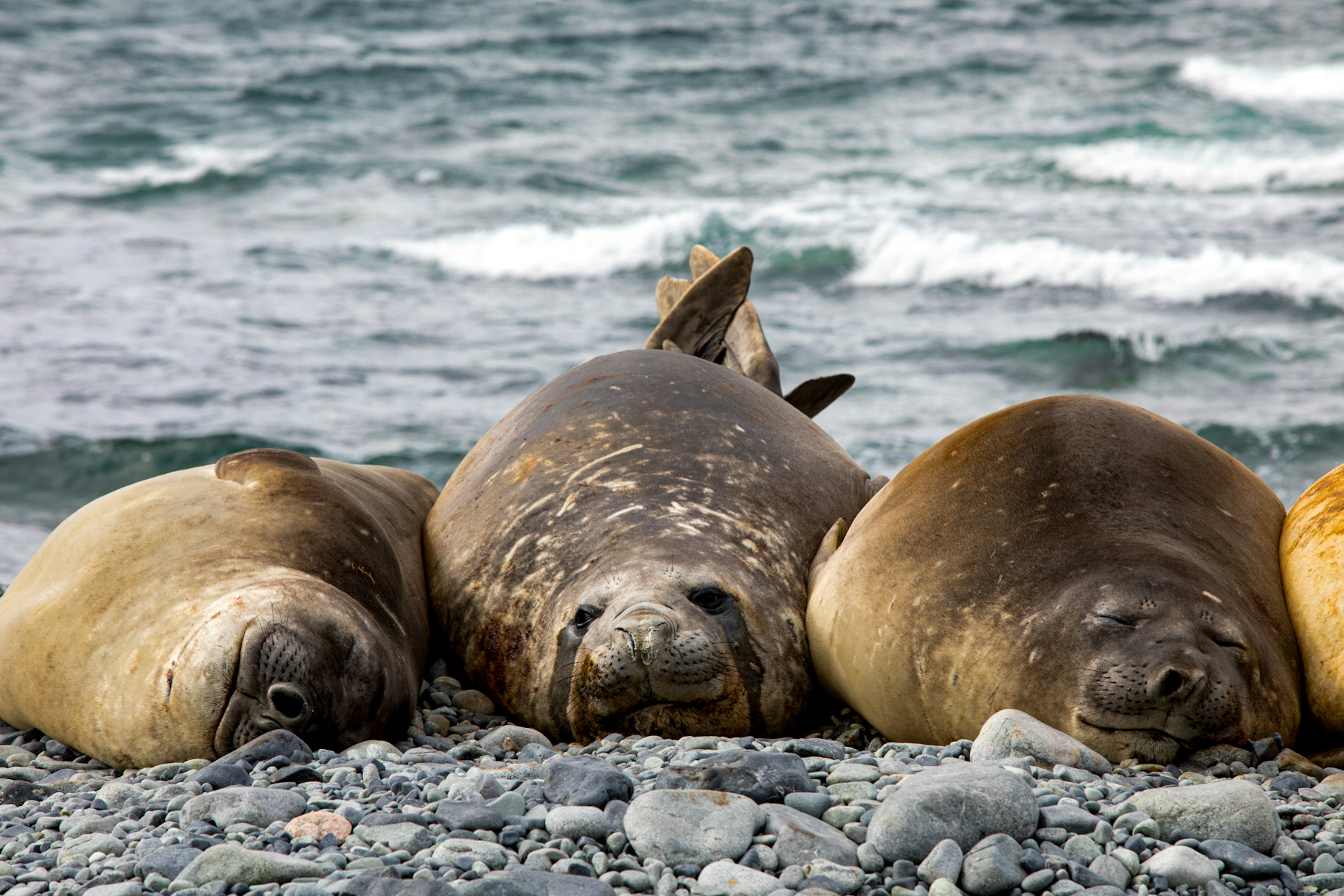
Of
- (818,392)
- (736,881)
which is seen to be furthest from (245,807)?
(818,392)

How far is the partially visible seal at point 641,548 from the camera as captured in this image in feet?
11.7

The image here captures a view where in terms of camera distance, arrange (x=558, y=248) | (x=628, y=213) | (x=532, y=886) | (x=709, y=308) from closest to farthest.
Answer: (x=532, y=886), (x=709, y=308), (x=558, y=248), (x=628, y=213)

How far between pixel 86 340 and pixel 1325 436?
9398mm

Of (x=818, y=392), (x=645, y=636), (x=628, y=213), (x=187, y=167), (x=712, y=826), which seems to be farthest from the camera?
(x=187, y=167)

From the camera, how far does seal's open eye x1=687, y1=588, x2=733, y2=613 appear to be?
12.1ft

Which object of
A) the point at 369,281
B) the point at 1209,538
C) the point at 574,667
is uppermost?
the point at 1209,538

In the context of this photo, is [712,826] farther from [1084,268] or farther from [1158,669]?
[1084,268]

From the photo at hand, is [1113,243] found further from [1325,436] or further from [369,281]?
[369,281]

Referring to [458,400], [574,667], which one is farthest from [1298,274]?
[574,667]

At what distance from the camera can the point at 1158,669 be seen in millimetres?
3037

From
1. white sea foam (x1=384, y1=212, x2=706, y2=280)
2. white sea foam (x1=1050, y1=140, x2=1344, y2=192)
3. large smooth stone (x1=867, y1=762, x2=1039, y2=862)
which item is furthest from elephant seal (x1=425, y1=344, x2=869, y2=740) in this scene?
white sea foam (x1=1050, y1=140, x2=1344, y2=192)

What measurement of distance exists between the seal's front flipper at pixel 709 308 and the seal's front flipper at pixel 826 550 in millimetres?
1954

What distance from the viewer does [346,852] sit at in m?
2.65

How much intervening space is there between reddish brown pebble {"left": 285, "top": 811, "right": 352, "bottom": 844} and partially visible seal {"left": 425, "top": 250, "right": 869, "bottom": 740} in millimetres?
877
